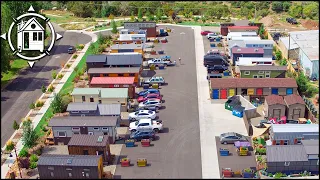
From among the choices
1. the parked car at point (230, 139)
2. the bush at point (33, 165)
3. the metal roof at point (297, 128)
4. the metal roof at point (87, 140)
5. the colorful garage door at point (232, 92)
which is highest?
the colorful garage door at point (232, 92)

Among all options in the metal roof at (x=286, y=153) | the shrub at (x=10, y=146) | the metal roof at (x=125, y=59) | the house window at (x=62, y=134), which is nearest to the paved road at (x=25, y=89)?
the shrub at (x=10, y=146)

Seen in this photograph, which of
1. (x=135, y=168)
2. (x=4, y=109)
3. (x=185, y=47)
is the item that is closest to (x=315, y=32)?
(x=185, y=47)

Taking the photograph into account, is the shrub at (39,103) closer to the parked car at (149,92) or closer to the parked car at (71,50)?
the parked car at (149,92)

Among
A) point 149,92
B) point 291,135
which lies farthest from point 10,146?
point 291,135

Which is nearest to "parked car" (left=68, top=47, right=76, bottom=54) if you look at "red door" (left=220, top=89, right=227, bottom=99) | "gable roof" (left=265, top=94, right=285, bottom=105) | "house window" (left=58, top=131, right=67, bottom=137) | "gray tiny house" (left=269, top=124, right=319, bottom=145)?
"red door" (left=220, top=89, right=227, bottom=99)

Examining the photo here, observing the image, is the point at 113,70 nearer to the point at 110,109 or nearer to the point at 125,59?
the point at 125,59

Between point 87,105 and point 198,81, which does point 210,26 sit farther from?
point 87,105
